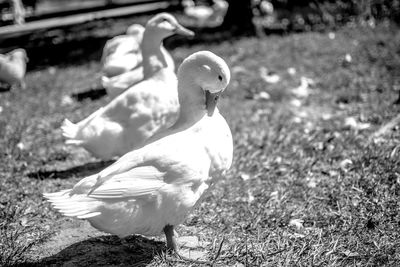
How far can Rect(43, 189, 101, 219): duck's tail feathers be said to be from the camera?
2.77m

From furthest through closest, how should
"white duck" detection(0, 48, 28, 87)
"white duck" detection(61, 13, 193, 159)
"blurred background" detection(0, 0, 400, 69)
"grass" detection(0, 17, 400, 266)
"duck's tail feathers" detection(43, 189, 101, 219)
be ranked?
"blurred background" detection(0, 0, 400, 69) → "white duck" detection(0, 48, 28, 87) → "white duck" detection(61, 13, 193, 159) → "grass" detection(0, 17, 400, 266) → "duck's tail feathers" detection(43, 189, 101, 219)

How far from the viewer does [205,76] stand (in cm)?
320

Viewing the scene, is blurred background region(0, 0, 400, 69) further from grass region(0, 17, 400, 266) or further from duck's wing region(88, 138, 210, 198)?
duck's wing region(88, 138, 210, 198)

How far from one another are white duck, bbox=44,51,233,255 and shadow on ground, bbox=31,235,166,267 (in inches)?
9.4

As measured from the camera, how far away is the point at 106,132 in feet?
14.3

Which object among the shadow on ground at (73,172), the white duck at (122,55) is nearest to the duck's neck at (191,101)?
the shadow on ground at (73,172)

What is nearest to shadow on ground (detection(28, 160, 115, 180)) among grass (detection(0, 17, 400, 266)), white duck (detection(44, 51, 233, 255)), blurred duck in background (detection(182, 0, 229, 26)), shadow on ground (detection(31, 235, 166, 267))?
grass (detection(0, 17, 400, 266))

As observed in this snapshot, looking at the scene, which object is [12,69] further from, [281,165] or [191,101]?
[191,101]

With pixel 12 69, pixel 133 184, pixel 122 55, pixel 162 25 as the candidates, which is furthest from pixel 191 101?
pixel 12 69

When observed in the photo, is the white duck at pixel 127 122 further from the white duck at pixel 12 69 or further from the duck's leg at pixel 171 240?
the white duck at pixel 12 69

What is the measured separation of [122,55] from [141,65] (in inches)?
29.0

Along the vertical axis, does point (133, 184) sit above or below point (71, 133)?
above

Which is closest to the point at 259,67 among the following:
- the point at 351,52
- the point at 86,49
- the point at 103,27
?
the point at 351,52

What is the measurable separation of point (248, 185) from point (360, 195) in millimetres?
932
